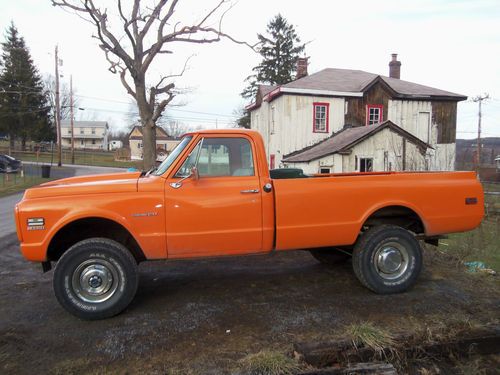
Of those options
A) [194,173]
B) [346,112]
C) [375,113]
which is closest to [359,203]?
[194,173]

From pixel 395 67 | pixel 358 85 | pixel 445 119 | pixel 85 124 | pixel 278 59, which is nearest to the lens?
pixel 358 85

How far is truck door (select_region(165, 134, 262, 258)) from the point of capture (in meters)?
4.38

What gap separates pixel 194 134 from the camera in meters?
4.69

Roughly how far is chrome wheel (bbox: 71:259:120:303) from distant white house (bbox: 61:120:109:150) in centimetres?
10046

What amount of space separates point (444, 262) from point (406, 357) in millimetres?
3445

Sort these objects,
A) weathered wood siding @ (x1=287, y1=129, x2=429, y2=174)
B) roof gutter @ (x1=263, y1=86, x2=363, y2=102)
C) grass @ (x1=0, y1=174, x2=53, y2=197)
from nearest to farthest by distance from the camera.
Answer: grass @ (x1=0, y1=174, x2=53, y2=197) < weathered wood siding @ (x1=287, y1=129, x2=429, y2=174) < roof gutter @ (x1=263, y1=86, x2=363, y2=102)

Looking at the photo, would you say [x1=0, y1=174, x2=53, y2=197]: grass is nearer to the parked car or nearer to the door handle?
the parked car

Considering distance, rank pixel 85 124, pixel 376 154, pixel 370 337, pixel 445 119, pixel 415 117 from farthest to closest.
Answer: pixel 85 124 → pixel 445 119 → pixel 415 117 → pixel 376 154 → pixel 370 337

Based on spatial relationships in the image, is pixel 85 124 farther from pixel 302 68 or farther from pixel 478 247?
pixel 478 247

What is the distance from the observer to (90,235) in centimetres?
477

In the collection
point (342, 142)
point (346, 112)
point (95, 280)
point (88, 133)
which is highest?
point (88, 133)

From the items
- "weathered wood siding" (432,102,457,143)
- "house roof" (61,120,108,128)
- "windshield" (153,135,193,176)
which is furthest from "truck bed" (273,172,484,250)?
"house roof" (61,120,108,128)

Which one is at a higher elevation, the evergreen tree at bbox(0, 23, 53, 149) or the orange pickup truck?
the evergreen tree at bbox(0, 23, 53, 149)

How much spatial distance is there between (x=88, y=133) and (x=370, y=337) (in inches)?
4123
